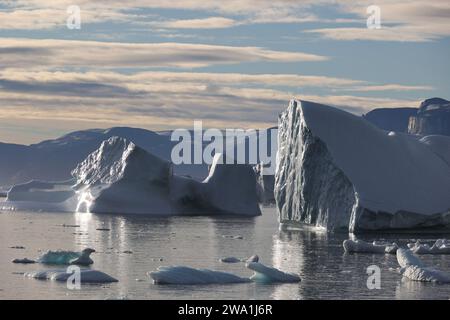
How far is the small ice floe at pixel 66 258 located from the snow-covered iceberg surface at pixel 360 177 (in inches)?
509

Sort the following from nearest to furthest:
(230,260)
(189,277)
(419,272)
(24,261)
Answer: (189,277), (419,272), (24,261), (230,260)

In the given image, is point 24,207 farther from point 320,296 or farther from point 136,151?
point 320,296

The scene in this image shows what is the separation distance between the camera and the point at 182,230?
127ft

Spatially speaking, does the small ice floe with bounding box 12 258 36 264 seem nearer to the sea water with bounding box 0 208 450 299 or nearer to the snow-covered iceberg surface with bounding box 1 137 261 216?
the sea water with bounding box 0 208 450 299

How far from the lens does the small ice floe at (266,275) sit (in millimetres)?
21234

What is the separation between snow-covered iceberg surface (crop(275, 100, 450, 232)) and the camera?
1391 inches

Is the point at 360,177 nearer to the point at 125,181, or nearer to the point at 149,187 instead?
the point at 125,181

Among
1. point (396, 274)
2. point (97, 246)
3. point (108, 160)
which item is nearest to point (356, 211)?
point (97, 246)

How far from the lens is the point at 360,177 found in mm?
35625

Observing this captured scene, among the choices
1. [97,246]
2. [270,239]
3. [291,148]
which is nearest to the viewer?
[97,246]

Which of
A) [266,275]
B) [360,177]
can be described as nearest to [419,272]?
[266,275]

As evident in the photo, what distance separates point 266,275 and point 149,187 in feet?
96.3

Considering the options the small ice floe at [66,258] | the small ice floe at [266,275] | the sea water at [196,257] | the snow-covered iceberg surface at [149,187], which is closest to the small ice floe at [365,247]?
A: the sea water at [196,257]

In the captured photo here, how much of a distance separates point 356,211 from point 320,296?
51.2 feet
